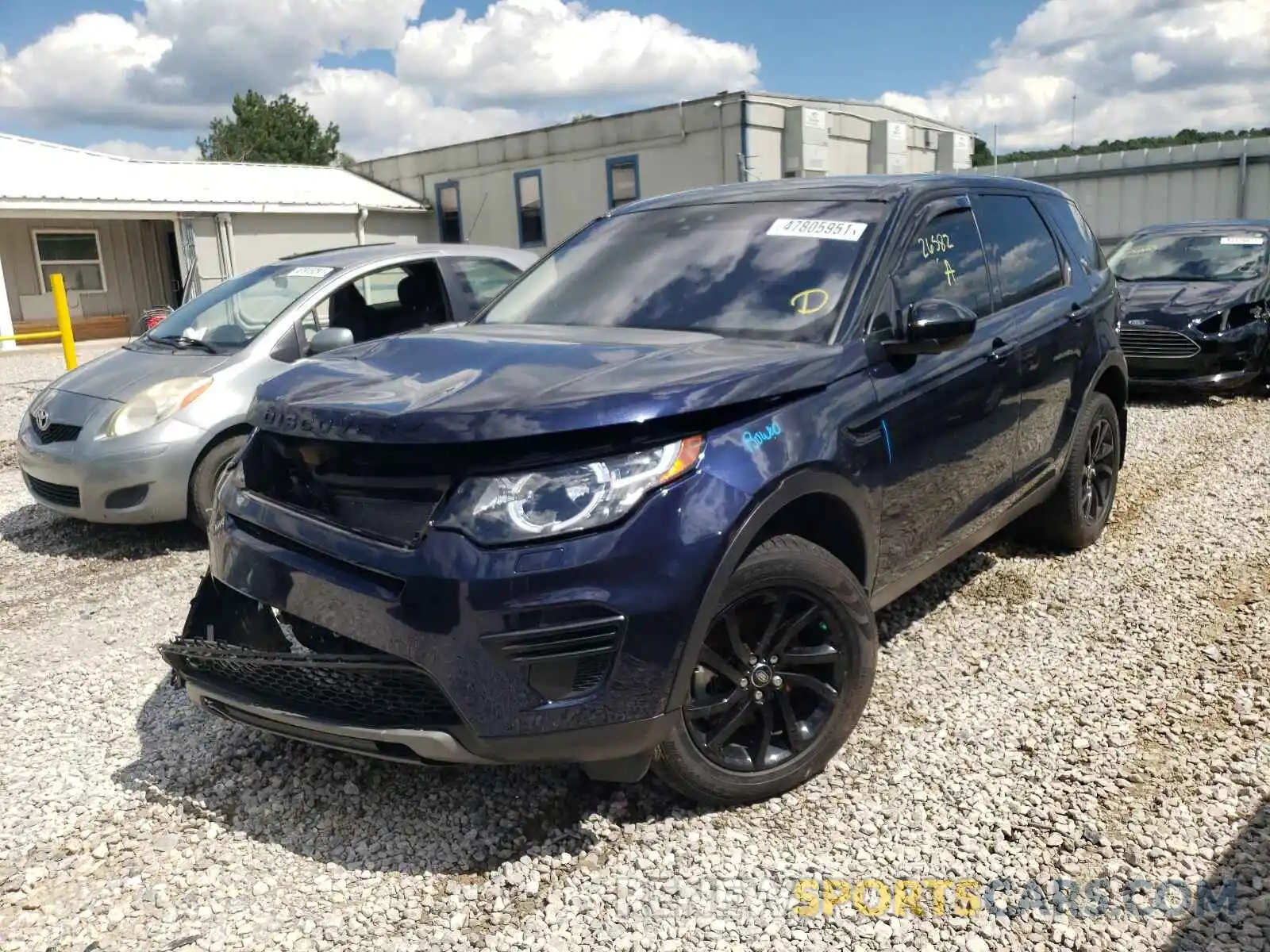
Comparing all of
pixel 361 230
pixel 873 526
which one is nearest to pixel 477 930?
pixel 873 526

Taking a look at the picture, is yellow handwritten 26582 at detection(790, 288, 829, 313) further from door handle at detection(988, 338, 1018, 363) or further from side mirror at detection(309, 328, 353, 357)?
side mirror at detection(309, 328, 353, 357)

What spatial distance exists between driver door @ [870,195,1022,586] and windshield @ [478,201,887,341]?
0.23m

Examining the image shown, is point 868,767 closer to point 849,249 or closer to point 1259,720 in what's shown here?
point 1259,720

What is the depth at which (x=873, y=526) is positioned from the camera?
10.6ft

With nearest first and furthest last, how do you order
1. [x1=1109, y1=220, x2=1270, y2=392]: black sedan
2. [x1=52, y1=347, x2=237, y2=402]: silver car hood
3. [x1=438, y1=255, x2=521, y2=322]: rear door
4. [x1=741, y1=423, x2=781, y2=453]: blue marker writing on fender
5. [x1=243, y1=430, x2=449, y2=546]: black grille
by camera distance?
[x1=243, y1=430, x2=449, y2=546]: black grille < [x1=741, y1=423, x2=781, y2=453]: blue marker writing on fender < [x1=52, y1=347, x2=237, y2=402]: silver car hood < [x1=438, y1=255, x2=521, y2=322]: rear door < [x1=1109, y1=220, x2=1270, y2=392]: black sedan

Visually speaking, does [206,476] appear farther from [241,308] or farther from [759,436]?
[759,436]

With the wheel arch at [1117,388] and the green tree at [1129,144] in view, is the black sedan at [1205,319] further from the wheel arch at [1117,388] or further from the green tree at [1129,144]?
the green tree at [1129,144]

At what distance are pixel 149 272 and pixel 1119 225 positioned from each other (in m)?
21.4

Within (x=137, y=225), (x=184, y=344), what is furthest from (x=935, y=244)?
(x=137, y=225)

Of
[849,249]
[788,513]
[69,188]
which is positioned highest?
[69,188]

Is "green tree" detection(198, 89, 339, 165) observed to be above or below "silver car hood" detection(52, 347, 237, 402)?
above

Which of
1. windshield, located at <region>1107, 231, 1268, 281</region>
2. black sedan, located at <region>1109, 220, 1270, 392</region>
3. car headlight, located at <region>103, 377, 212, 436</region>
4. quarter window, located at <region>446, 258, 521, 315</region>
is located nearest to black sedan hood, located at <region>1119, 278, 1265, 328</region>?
black sedan, located at <region>1109, 220, 1270, 392</region>

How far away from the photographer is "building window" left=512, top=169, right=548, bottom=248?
22484 millimetres

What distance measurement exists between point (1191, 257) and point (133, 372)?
1011 centimetres
